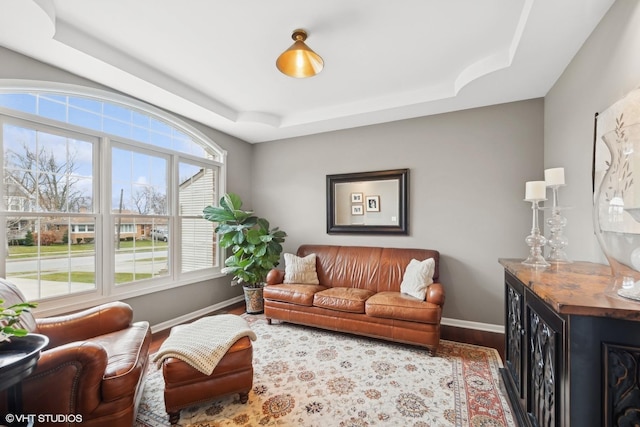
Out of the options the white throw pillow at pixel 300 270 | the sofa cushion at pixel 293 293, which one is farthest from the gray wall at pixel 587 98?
the white throw pillow at pixel 300 270

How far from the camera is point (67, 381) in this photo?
1505 millimetres

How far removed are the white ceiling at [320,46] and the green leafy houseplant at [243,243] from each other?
1298 mm

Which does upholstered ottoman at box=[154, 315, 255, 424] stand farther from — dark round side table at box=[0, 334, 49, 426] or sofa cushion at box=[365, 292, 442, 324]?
sofa cushion at box=[365, 292, 442, 324]

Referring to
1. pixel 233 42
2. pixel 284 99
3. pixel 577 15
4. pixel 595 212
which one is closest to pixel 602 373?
pixel 595 212

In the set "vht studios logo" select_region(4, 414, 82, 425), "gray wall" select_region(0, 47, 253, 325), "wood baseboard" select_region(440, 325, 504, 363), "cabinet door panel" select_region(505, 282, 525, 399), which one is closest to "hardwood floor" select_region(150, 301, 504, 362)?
"wood baseboard" select_region(440, 325, 504, 363)

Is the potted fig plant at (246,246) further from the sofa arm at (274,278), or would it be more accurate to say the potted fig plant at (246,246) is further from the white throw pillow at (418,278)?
the white throw pillow at (418,278)

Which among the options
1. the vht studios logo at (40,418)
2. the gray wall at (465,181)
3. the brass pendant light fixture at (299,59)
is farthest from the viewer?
the gray wall at (465,181)

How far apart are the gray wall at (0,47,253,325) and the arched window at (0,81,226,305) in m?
0.10

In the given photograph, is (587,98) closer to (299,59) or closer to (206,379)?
(299,59)

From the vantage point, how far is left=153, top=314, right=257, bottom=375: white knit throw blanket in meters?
1.86

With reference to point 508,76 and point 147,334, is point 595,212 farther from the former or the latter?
point 147,334

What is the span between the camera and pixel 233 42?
7.98ft

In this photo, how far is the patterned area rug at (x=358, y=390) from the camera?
1.92m

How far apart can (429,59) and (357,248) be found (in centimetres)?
238
